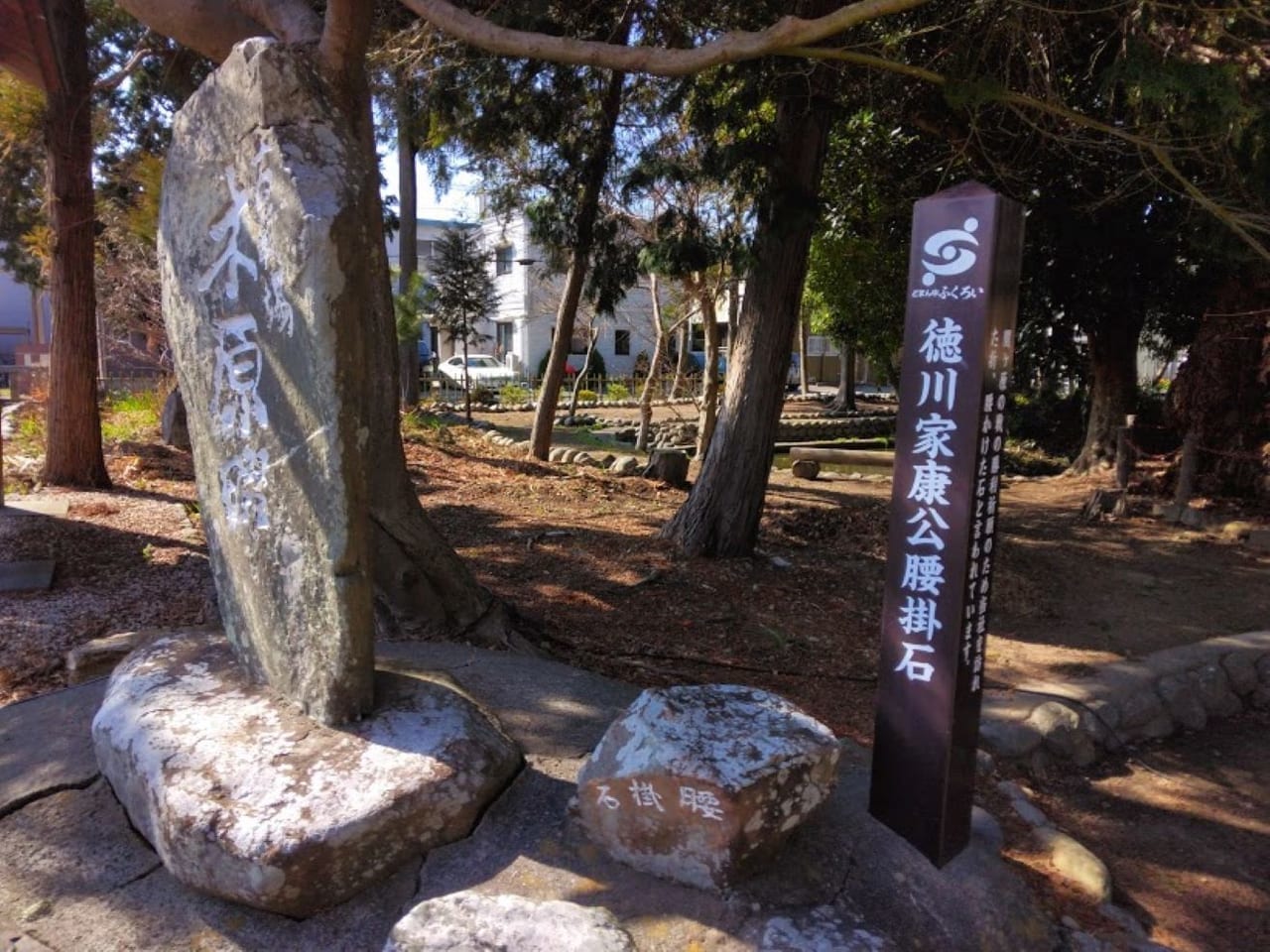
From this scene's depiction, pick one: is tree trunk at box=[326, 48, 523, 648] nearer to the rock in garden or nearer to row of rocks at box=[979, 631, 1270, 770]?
row of rocks at box=[979, 631, 1270, 770]

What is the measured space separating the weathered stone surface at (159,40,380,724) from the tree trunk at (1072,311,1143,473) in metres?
13.9

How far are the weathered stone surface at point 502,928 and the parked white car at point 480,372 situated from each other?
2480 cm

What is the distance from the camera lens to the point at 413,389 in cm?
1788

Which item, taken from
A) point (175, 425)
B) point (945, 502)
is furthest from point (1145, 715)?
point (175, 425)

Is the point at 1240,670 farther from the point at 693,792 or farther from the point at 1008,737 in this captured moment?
the point at 693,792

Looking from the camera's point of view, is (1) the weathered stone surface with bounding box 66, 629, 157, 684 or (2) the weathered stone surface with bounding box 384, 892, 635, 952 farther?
(1) the weathered stone surface with bounding box 66, 629, 157, 684

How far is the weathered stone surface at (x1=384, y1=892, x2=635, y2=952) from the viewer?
2.23 m

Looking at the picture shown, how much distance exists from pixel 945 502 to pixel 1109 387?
13.4 meters

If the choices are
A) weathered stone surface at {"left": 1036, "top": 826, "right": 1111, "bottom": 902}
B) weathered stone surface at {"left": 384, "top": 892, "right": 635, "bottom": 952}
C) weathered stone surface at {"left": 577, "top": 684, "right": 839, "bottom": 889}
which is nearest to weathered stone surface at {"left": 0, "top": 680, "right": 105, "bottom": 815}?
weathered stone surface at {"left": 384, "top": 892, "right": 635, "bottom": 952}

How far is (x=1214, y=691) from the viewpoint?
5.95 m

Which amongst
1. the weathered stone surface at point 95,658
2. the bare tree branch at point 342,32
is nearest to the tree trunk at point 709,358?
the bare tree branch at point 342,32

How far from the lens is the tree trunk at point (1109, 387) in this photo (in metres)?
14.2

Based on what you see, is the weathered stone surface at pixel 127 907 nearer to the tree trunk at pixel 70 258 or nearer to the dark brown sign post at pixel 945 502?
the dark brown sign post at pixel 945 502

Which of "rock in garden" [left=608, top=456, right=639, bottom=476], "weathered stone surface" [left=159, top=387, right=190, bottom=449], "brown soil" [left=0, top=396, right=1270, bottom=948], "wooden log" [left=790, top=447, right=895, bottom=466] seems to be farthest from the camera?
"wooden log" [left=790, top=447, right=895, bottom=466]
